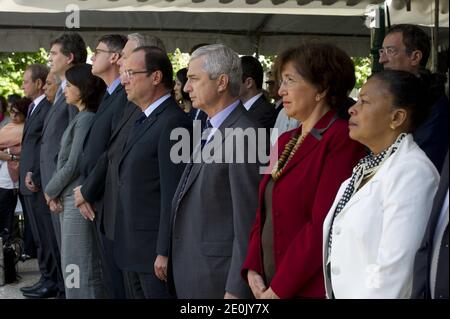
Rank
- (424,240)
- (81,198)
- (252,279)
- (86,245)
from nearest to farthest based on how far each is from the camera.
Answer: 1. (424,240)
2. (252,279)
3. (81,198)
4. (86,245)

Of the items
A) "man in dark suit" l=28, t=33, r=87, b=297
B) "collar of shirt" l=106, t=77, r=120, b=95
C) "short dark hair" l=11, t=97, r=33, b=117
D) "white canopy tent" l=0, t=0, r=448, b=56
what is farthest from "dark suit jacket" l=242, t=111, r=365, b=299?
"short dark hair" l=11, t=97, r=33, b=117

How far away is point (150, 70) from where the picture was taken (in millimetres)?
4453

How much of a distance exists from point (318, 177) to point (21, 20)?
5764mm

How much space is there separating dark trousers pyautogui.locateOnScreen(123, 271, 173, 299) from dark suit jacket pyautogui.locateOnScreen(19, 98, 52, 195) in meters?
2.48

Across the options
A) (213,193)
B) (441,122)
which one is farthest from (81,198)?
(441,122)

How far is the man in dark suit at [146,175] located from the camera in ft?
13.7

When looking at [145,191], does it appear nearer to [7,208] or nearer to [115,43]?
[115,43]

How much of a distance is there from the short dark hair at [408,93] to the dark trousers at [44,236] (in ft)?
14.2

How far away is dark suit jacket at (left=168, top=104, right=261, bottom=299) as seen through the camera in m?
3.50

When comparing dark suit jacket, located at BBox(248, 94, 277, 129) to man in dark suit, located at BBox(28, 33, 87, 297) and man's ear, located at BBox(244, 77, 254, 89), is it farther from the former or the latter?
man in dark suit, located at BBox(28, 33, 87, 297)

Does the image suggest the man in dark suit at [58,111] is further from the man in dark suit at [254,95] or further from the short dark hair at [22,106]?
the short dark hair at [22,106]

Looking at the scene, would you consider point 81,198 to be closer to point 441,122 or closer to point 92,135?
point 92,135

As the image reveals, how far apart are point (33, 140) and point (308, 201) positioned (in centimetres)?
412

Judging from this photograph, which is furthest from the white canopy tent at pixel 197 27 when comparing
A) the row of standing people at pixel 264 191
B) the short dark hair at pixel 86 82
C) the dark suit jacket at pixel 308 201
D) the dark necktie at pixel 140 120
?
the dark suit jacket at pixel 308 201
